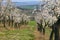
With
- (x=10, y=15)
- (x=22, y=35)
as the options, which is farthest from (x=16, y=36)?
(x=10, y=15)

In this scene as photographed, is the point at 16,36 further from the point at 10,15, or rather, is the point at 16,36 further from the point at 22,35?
the point at 10,15

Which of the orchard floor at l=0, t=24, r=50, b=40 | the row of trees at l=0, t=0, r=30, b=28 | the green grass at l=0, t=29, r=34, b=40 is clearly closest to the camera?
the green grass at l=0, t=29, r=34, b=40

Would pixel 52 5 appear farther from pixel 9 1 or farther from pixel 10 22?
pixel 10 22

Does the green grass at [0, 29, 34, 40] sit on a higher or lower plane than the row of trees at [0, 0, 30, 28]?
lower

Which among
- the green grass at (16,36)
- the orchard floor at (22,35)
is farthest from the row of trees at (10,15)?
the green grass at (16,36)

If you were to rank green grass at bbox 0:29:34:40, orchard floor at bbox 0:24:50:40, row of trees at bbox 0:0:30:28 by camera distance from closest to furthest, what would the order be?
green grass at bbox 0:29:34:40, orchard floor at bbox 0:24:50:40, row of trees at bbox 0:0:30:28

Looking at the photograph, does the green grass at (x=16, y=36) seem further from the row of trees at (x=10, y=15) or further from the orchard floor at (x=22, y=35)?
the row of trees at (x=10, y=15)

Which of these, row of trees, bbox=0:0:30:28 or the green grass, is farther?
row of trees, bbox=0:0:30:28

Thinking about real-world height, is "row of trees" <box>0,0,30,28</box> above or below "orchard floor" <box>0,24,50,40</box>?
above

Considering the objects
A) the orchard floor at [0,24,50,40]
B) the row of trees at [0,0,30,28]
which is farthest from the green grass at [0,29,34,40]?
the row of trees at [0,0,30,28]

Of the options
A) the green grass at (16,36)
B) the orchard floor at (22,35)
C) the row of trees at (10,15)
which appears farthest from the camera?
the row of trees at (10,15)

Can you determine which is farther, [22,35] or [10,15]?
[10,15]

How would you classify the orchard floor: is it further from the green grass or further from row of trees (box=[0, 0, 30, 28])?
row of trees (box=[0, 0, 30, 28])

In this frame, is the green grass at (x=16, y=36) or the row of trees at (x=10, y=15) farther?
the row of trees at (x=10, y=15)
